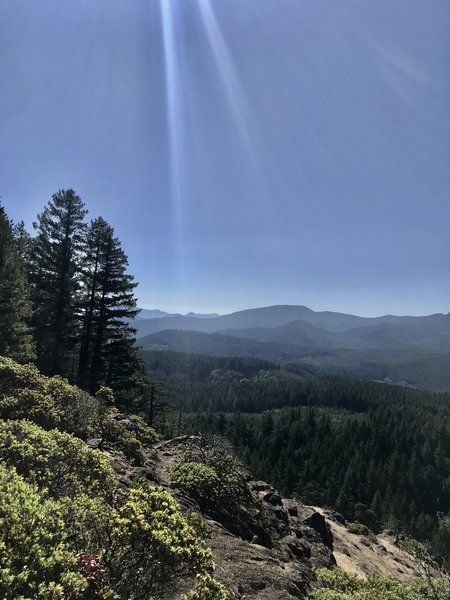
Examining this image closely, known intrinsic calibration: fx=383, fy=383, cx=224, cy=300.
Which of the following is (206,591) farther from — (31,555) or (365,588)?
(365,588)

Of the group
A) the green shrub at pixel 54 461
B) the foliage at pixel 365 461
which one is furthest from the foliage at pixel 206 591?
the foliage at pixel 365 461

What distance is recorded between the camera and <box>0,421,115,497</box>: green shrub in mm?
5828

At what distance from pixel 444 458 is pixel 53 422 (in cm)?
11486

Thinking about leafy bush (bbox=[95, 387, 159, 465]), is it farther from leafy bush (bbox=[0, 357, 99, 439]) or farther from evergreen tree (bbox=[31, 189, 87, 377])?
evergreen tree (bbox=[31, 189, 87, 377])

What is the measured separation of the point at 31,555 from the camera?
360cm

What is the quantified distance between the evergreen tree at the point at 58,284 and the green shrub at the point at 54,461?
69.1 ft

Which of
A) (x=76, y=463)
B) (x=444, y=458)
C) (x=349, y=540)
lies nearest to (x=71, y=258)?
(x=76, y=463)

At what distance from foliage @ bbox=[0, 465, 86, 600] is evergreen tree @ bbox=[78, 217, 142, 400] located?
23.4m

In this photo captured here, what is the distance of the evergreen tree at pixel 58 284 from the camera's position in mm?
26391

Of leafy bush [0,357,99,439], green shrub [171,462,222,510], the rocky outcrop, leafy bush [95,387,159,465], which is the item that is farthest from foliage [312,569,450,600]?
leafy bush [0,357,99,439]

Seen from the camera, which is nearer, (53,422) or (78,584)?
(78,584)

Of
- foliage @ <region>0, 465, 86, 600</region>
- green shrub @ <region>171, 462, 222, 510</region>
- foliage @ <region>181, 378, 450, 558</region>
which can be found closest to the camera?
foliage @ <region>0, 465, 86, 600</region>

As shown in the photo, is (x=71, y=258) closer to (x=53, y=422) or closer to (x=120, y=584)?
(x=53, y=422)

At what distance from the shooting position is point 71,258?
26.8 metres
